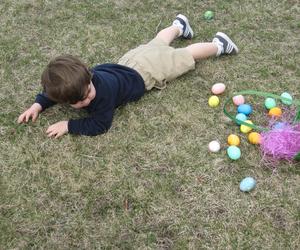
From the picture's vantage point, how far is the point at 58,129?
259cm

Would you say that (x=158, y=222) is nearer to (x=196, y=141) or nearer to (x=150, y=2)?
(x=196, y=141)

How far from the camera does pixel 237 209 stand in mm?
2244

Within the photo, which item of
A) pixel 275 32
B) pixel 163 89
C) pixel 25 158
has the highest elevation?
pixel 25 158

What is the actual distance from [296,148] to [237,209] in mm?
483

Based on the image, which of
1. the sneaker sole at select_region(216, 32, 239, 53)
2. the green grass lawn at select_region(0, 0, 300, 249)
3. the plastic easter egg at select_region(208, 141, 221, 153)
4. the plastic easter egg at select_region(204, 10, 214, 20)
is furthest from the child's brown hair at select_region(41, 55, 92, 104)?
the plastic easter egg at select_region(204, 10, 214, 20)

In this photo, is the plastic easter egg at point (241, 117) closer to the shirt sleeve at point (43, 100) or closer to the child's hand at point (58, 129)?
the child's hand at point (58, 129)

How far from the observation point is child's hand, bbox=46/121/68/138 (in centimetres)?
259

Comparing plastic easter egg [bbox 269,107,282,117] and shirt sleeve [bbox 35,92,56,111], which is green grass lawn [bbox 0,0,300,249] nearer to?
shirt sleeve [bbox 35,92,56,111]

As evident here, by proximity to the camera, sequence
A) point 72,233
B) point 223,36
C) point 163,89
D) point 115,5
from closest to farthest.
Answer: point 72,233
point 163,89
point 223,36
point 115,5

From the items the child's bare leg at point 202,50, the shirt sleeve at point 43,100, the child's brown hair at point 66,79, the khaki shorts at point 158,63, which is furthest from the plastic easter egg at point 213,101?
the shirt sleeve at point 43,100

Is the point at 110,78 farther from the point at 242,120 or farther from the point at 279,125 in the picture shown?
the point at 279,125

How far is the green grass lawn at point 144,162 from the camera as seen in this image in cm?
215

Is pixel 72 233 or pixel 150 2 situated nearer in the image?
pixel 72 233

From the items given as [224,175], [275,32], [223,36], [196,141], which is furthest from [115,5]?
[224,175]
